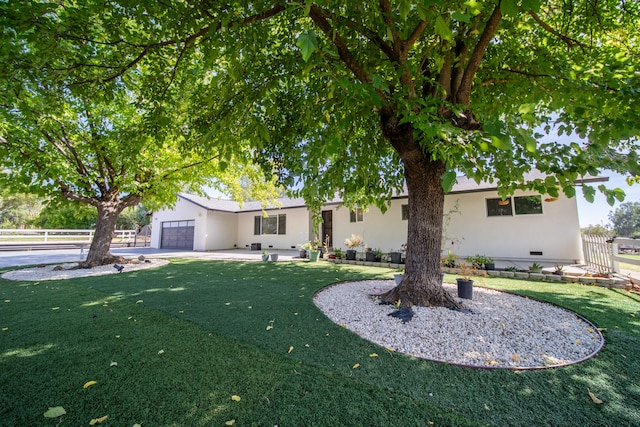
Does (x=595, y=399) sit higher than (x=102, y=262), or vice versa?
(x=102, y=262)

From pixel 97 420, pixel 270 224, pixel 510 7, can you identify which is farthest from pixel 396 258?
pixel 270 224

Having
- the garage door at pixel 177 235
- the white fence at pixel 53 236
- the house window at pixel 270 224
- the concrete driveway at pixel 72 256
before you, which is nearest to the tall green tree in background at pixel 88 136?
the concrete driveway at pixel 72 256

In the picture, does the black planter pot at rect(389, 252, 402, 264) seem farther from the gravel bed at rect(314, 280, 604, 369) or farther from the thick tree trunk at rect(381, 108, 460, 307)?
the thick tree trunk at rect(381, 108, 460, 307)

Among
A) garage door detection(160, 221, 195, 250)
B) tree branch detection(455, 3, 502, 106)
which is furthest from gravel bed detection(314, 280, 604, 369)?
garage door detection(160, 221, 195, 250)

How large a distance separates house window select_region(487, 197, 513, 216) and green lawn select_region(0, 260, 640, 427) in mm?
6730

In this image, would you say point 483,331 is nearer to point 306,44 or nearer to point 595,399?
point 595,399

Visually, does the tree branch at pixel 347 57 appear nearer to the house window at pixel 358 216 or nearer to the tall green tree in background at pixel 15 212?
the house window at pixel 358 216

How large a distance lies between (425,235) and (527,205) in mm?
8401

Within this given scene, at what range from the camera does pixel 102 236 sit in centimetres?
1016

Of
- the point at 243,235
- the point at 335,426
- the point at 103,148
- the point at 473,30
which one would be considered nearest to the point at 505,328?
the point at 335,426

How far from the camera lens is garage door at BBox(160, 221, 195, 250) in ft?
63.7

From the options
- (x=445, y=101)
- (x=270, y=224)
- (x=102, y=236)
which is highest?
(x=445, y=101)

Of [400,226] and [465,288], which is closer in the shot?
[465,288]

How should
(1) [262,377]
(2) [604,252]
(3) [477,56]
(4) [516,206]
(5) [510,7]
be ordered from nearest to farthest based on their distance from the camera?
(5) [510,7], (1) [262,377], (3) [477,56], (2) [604,252], (4) [516,206]
